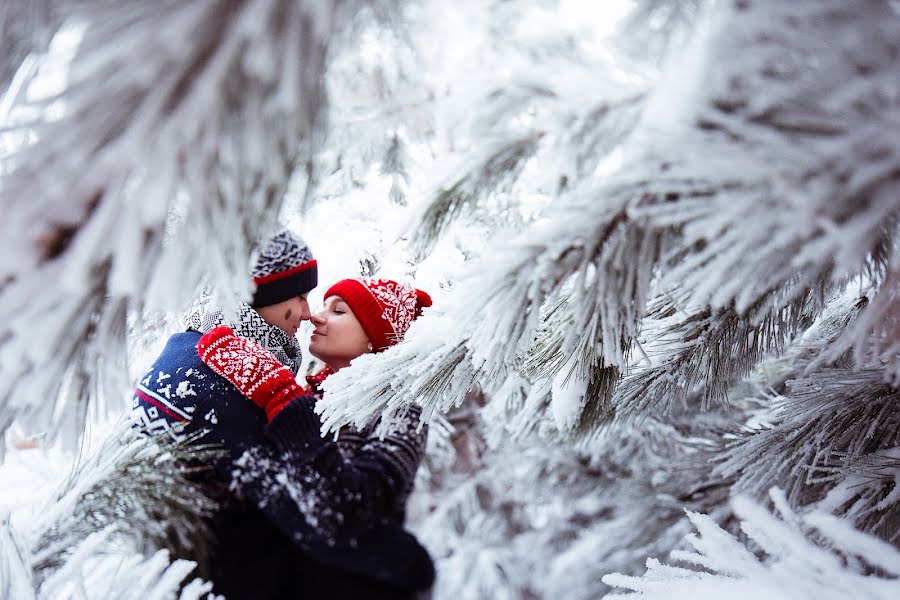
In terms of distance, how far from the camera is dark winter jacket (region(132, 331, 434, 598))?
45.4 inches

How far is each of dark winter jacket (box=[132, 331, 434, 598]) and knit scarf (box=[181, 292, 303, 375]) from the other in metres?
0.05

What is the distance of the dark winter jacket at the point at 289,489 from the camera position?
115cm

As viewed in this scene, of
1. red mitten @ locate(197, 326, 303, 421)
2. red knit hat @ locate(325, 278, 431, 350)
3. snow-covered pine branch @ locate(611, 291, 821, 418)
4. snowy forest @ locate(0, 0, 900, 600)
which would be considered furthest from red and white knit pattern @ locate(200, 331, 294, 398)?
snow-covered pine branch @ locate(611, 291, 821, 418)

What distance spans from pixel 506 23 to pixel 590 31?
0.06 metres

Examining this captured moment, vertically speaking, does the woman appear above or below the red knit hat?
below

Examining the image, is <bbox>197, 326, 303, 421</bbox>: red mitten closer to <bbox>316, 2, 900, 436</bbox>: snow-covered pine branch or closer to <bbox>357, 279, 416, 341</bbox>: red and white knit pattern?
<bbox>357, 279, 416, 341</bbox>: red and white knit pattern

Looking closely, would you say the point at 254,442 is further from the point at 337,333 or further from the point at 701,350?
the point at 701,350

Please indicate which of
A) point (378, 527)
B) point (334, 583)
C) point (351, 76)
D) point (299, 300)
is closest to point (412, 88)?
point (351, 76)

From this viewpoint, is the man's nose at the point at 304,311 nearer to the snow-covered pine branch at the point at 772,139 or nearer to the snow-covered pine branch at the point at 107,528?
the snow-covered pine branch at the point at 107,528

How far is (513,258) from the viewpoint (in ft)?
1.37

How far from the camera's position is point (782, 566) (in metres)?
0.44

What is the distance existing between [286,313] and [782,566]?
107cm

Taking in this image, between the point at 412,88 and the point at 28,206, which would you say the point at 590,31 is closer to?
the point at 412,88

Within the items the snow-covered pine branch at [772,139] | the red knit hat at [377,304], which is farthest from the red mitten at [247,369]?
the snow-covered pine branch at [772,139]
